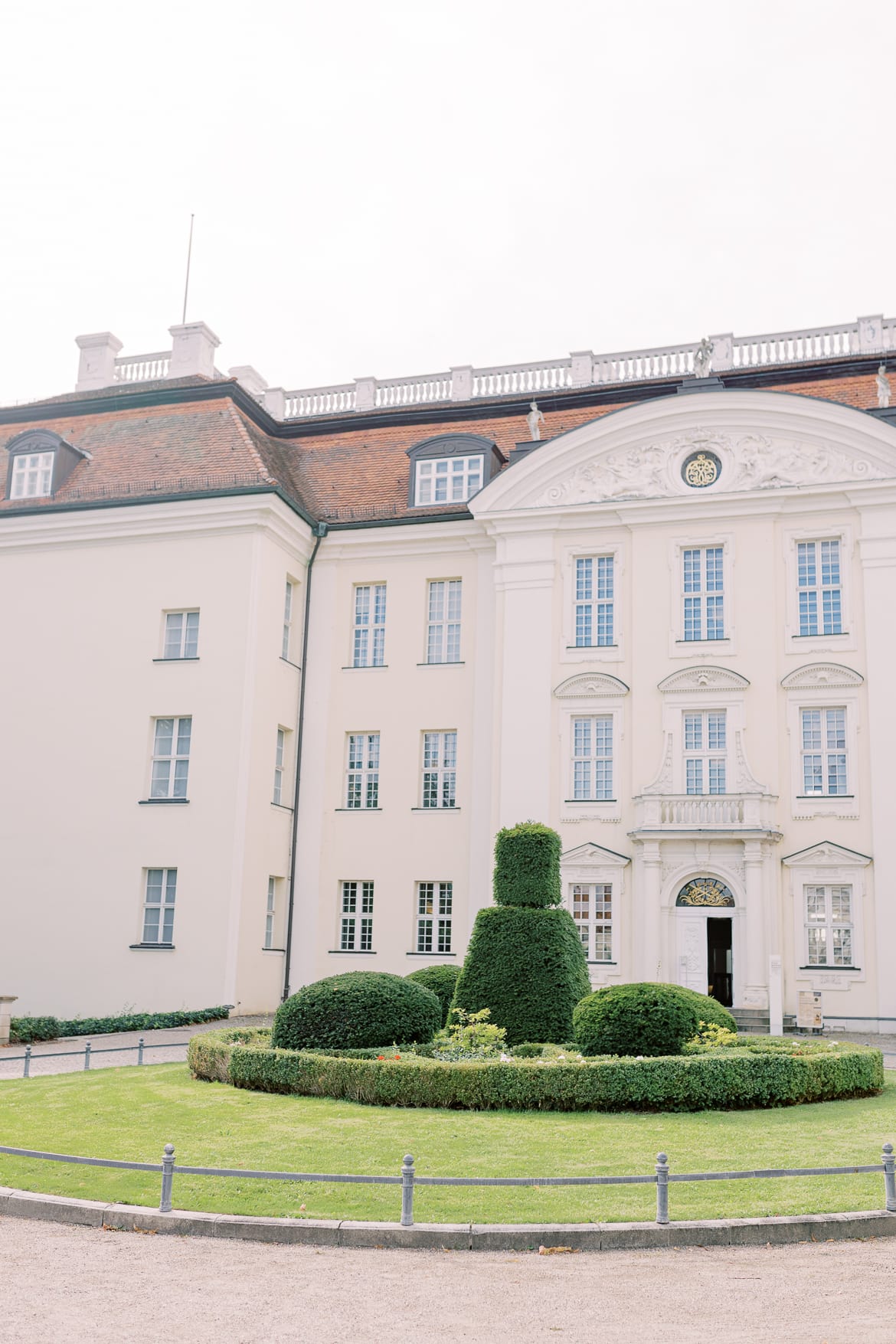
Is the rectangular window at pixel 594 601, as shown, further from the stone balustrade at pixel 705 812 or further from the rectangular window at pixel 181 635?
the rectangular window at pixel 181 635

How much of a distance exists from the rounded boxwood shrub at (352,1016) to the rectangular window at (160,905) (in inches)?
472

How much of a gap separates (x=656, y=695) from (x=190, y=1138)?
18564mm

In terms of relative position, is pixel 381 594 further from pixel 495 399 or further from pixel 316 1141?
pixel 316 1141

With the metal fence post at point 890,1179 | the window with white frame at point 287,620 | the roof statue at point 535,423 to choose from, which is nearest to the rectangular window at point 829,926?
the roof statue at point 535,423

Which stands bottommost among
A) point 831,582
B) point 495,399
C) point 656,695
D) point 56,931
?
point 56,931

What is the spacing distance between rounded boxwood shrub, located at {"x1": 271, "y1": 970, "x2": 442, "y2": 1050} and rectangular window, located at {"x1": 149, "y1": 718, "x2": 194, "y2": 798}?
13.1 m

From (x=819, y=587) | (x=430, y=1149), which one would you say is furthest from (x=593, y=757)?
(x=430, y=1149)

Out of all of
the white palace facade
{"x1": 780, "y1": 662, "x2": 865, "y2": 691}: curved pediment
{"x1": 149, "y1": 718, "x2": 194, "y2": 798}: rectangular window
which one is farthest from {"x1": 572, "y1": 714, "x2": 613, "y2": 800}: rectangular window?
{"x1": 149, "y1": 718, "x2": 194, "y2": 798}: rectangular window

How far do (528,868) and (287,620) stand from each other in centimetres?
1494

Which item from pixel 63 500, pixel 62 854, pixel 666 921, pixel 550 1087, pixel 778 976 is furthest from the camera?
pixel 63 500

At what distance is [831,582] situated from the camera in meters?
29.3

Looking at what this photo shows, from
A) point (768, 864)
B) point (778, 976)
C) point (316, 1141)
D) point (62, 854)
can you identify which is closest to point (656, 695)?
point (768, 864)

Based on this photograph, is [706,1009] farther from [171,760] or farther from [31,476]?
[31,476]

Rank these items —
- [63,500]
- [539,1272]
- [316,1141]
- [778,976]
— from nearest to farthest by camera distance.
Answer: [539,1272] < [316,1141] < [778,976] < [63,500]
